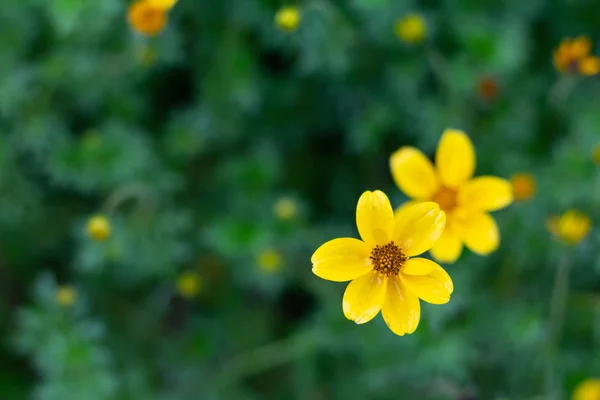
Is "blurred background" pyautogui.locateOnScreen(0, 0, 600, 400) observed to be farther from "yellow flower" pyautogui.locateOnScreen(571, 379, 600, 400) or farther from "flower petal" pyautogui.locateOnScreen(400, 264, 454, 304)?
"flower petal" pyautogui.locateOnScreen(400, 264, 454, 304)

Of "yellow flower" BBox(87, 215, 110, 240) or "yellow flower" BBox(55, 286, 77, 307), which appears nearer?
"yellow flower" BBox(87, 215, 110, 240)

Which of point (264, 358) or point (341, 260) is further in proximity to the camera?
point (264, 358)

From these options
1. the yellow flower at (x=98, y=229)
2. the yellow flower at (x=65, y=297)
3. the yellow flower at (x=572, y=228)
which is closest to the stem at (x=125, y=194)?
the yellow flower at (x=98, y=229)

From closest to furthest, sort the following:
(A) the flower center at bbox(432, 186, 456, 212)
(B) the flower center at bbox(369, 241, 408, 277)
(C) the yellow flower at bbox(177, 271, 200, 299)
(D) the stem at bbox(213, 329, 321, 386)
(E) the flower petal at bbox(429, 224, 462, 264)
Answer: (B) the flower center at bbox(369, 241, 408, 277), (E) the flower petal at bbox(429, 224, 462, 264), (A) the flower center at bbox(432, 186, 456, 212), (C) the yellow flower at bbox(177, 271, 200, 299), (D) the stem at bbox(213, 329, 321, 386)

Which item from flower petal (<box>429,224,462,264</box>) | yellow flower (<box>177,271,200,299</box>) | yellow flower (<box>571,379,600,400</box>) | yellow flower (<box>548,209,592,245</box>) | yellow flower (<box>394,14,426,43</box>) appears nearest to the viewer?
flower petal (<box>429,224,462,264</box>)

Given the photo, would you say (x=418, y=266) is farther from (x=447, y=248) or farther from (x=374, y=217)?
(x=447, y=248)

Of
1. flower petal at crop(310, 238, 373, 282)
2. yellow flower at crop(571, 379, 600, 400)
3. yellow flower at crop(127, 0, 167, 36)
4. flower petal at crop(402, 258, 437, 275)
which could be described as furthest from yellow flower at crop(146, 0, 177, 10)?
yellow flower at crop(571, 379, 600, 400)

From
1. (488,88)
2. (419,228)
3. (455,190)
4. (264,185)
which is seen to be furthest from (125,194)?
(488,88)
